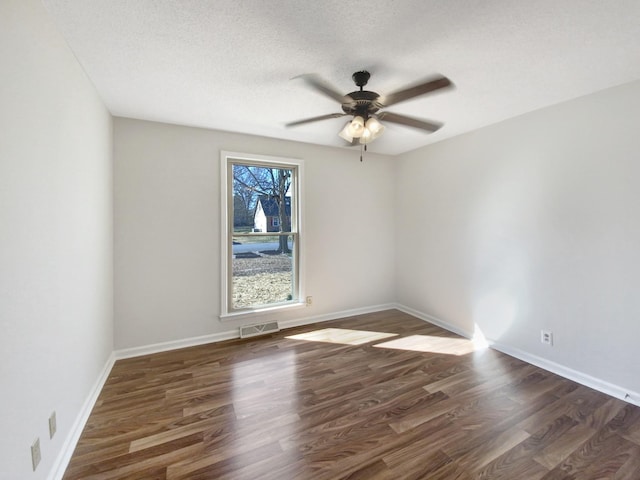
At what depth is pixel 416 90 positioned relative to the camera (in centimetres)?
182

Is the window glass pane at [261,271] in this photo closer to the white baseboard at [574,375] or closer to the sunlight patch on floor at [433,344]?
the sunlight patch on floor at [433,344]

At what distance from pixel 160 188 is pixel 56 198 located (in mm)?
1507

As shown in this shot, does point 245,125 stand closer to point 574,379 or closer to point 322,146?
point 322,146

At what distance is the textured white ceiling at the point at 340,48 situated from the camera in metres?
1.47

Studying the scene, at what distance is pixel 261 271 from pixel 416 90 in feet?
8.69

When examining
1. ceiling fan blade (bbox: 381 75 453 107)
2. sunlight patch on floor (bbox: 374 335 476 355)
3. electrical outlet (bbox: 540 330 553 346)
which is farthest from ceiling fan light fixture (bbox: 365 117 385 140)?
electrical outlet (bbox: 540 330 553 346)

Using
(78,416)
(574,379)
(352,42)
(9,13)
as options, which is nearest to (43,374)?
(78,416)

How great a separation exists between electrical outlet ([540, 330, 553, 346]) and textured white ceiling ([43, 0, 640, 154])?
209 centimetres

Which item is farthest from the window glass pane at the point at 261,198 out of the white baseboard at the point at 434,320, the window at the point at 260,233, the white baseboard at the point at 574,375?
the white baseboard at the point at 574,375

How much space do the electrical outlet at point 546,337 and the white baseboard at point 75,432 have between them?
3693mm

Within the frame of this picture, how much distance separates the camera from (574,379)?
8.18 ft

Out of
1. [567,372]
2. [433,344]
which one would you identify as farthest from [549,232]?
[433,344]

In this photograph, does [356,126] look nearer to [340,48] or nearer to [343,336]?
[340,48]

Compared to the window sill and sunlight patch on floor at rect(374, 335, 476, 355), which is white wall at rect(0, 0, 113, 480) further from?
sunlight patch on floor at rect(374, 335, 476, 355)
